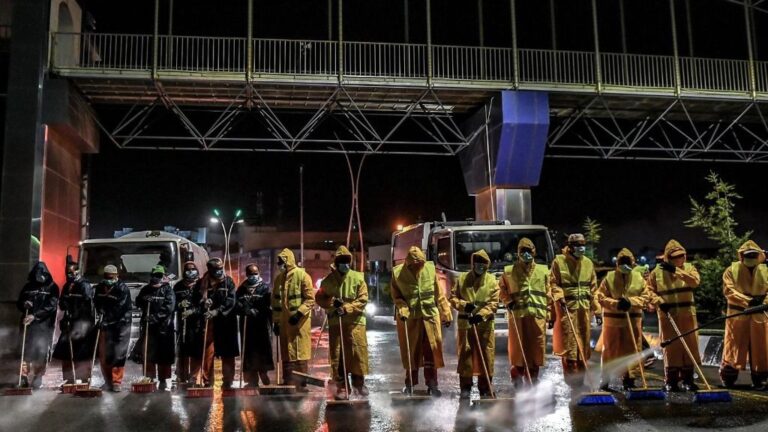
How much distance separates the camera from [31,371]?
28.8 ft

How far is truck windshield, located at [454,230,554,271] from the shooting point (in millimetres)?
11984

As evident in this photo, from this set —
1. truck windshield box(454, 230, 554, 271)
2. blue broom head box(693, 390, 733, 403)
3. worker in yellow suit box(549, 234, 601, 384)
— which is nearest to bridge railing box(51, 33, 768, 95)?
truck windshield box(454, 230, 554, 271)

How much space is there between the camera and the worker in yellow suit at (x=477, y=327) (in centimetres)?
748

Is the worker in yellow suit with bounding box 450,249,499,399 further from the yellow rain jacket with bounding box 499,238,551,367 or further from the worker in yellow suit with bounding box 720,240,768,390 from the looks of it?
the worker in yellow suit with bounding box 720,240,768,390

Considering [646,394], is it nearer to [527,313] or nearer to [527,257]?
[527,313]

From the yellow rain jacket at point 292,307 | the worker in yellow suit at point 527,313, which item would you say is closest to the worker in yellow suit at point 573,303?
the worker in yellow suit at point 527,313

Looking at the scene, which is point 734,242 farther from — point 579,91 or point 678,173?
point 678,173

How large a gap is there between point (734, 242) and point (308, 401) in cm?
1178

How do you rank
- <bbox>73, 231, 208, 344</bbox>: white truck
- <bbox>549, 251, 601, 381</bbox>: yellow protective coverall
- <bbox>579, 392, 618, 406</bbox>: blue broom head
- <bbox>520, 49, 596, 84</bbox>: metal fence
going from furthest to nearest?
<bbox>520, 49, 596, 84</bbox>: metal fence → <bbox>73, 231, 208, 344</bbox>: white truck → <bbox>549, 251, 601, 381</bbox>: yellow protective coverall → <bbox>579, 392, 618, 406</bbox>: blue broom head

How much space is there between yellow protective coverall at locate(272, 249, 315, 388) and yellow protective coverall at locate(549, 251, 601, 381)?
125 inches

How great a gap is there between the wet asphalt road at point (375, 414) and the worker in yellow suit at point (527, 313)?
0.40 m

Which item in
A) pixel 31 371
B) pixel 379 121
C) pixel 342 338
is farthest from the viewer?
pixel 379 121

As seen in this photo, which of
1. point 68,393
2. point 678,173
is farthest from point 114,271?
point 678,173

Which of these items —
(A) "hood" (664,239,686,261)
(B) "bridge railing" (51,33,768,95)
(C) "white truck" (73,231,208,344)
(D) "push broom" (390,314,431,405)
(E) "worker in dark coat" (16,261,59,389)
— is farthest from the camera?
(B) "bridge railing" (51,33,768,95)
